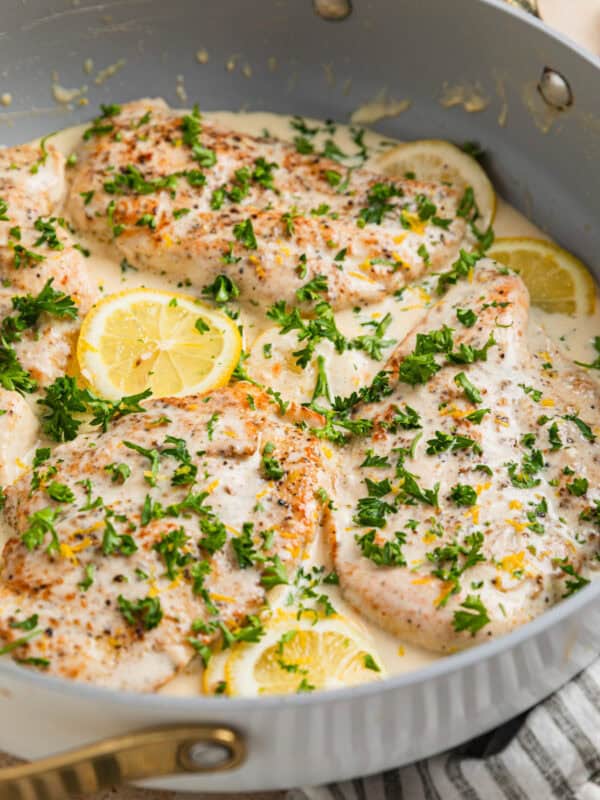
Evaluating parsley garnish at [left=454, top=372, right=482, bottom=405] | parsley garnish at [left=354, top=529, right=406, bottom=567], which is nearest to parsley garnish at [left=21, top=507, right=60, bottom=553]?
parsley garnish at [left=354, top=529, right=406, bottom=567]

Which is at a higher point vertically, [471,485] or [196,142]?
[196,142]

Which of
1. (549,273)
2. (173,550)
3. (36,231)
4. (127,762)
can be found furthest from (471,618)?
(36,231)

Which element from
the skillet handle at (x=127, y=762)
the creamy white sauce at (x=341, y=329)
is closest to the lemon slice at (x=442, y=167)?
the creamy white sauce at (x=341, y=329)

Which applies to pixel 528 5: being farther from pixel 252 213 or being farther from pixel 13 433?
pixel 13 433

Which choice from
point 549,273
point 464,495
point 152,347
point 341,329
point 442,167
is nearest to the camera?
point 464,495

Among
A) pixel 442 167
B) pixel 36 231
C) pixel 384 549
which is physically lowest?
pixel 384 549

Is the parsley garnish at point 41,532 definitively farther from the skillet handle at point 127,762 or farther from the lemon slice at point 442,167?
the lemon slice at point 442,167

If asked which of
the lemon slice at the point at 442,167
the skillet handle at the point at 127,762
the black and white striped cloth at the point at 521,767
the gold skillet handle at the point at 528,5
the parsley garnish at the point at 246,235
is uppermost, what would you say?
the gold skillet handle at the point at 528,5
